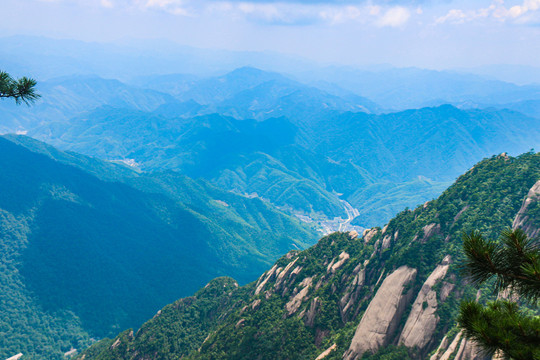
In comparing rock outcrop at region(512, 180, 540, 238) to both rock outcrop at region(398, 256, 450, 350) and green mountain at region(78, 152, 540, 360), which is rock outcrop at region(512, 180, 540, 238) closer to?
green mountain at region(78, 152, 540, 360)

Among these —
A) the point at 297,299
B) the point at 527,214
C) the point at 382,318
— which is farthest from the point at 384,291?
the point at 297,299

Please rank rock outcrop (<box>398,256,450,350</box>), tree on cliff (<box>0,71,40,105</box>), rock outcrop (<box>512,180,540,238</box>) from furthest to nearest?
rock outcrop (<box>512,180,540,238</box>) → rock outcrop (<box>398,256,450,350</box>) → tree on cliff (<box>0,71,40,105</box>)

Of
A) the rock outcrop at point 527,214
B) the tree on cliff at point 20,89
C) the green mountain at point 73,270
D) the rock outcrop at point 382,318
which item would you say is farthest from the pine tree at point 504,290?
the green mountain at point 73,270

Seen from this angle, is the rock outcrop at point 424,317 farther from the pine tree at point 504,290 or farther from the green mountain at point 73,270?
the green mountain at point 73,270

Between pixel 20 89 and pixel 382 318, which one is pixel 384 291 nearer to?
pixel 382 318

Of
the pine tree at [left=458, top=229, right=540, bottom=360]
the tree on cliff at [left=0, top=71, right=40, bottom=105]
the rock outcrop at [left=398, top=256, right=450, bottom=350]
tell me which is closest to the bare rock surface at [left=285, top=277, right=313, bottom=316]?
the rock outcrop at [left=398, top=256, right=450, bottom=350]

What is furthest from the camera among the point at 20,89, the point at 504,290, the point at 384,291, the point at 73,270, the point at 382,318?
the point at 73,270

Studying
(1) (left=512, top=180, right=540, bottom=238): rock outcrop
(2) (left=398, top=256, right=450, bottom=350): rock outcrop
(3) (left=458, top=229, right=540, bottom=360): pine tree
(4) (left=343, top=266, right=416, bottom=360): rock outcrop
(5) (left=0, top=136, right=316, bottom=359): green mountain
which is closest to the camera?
(3) (left=458, top=229, right=540, bottom=360): pine tree
